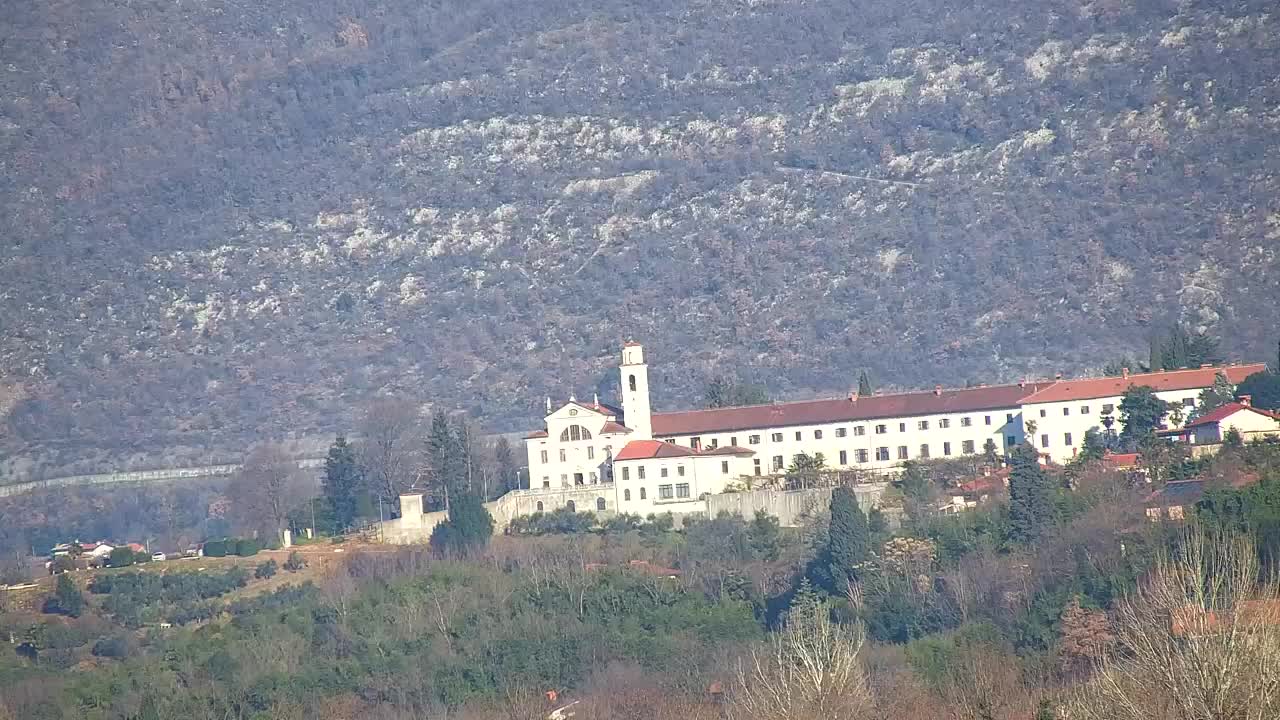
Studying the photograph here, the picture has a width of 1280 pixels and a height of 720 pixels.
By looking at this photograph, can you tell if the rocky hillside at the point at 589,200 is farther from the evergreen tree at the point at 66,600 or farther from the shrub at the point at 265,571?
the evergreen tree at the point at 66,600

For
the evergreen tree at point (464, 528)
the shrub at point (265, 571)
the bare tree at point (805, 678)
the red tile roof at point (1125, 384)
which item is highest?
the red tile roof at point (1125, 384)

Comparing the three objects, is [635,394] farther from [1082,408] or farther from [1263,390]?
[1263,390]

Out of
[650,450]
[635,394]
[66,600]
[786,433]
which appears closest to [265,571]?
[66,600]

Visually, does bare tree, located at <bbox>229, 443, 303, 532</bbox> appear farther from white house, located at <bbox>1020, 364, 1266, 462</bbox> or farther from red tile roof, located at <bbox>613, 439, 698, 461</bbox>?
white house, located at <bbox>1020, 364, 1266, 462</bbox>

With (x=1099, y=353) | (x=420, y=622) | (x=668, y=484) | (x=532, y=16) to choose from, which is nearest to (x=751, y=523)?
(x=668, y=484)

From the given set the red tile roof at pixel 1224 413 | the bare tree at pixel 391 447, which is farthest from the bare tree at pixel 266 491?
the red tile roof at pixel 1224 413

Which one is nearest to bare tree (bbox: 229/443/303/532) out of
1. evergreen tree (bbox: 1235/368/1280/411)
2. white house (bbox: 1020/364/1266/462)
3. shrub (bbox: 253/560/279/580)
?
shrub (bbox: 253/560/279/580)
